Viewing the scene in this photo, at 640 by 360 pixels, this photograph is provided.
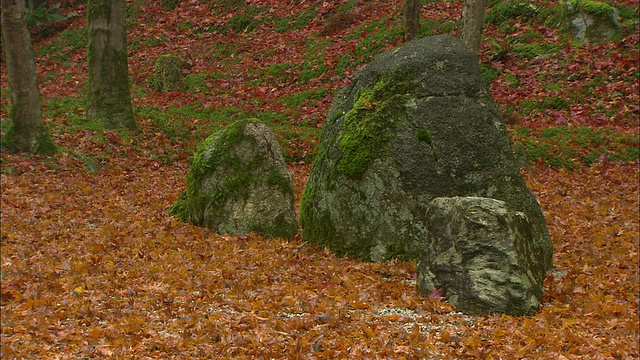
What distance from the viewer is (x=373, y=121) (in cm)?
825

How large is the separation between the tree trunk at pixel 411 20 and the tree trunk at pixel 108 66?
26.6 ft

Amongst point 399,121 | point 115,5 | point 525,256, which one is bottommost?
point 525,256

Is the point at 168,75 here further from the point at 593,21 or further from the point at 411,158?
the point at 411,158

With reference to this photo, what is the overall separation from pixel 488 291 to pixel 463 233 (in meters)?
0.64

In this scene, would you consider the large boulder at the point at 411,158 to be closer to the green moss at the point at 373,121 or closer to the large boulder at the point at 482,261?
the green moss at the point at 373,121

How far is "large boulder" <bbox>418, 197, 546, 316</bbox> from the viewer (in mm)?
6176

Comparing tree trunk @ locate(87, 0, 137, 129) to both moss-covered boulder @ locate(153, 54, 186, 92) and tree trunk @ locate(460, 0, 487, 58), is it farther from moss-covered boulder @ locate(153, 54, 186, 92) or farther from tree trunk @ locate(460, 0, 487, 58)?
tree trunk @ locate(460, 0, 487, 58)

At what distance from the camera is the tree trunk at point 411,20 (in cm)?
1789

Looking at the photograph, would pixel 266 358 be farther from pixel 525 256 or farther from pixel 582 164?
pixel 582 164

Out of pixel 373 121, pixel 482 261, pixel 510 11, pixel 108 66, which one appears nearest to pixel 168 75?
pixel 108 66

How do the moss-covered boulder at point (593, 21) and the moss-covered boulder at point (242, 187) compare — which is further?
the moss-covered boulder at point (593, 21)

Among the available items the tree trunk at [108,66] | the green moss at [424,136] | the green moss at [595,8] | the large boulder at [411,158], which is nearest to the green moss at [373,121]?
the large boulder at [411,158]

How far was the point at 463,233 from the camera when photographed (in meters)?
6.41

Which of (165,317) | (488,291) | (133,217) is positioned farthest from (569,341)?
(133,217)
